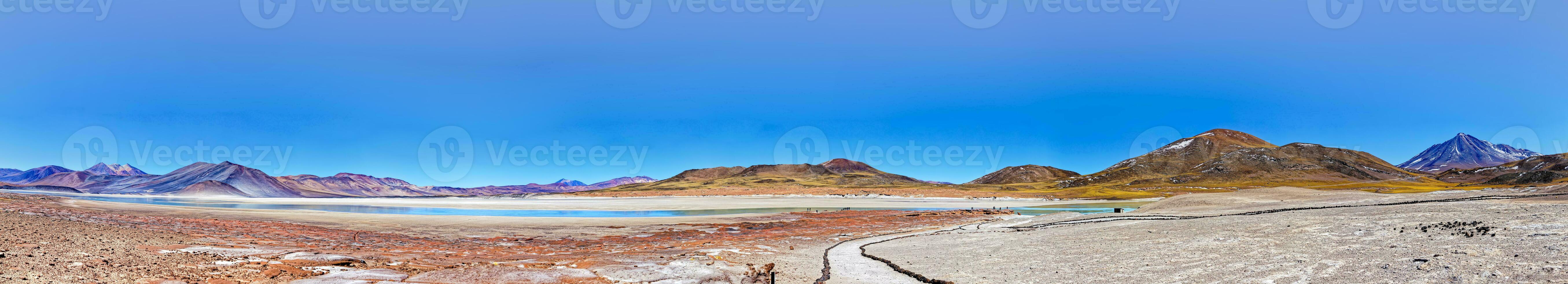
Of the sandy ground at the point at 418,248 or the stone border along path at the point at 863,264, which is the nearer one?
the sandy ground at the point at 418,248

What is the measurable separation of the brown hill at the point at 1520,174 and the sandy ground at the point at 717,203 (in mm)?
71913

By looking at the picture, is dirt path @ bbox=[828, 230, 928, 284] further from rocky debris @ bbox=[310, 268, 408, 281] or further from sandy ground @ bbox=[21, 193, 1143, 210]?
sandy ground @ bbox=[21, 193, 1143, 210]

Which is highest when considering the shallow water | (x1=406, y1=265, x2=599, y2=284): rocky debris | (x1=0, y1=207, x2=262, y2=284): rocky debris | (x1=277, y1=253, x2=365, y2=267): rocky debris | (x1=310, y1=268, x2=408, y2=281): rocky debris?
(x1=0, y1=207, x2=262, y2=284): rocky debris

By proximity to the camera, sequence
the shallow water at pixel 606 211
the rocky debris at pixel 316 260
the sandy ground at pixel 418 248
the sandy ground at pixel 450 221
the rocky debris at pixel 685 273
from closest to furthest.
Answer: the sandy ground at pixel 418 248, the rocky debris at pixel 685 273, the rocky debris at pixel 316 260, the sandy ground at pixel 450 221, the shallow water at pixel 606 211

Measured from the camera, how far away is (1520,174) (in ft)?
353

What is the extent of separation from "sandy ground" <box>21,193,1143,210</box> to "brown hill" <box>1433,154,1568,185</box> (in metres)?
71.9

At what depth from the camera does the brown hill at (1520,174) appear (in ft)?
295

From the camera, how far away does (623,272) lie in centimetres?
1271

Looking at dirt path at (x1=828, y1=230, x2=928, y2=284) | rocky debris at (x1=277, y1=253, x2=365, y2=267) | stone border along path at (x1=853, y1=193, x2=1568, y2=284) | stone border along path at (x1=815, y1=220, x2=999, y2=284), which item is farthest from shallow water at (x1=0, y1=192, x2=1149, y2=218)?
dirt path at (x1=828, y1=230, x2=928, y2=284)

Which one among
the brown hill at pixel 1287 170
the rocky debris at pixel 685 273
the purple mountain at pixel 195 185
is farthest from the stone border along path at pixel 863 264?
the purple mountain at pixel 195 185

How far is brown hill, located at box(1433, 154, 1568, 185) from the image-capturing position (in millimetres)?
90062

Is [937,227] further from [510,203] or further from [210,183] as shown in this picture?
[210,183]

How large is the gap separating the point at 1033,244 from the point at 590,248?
573 inches

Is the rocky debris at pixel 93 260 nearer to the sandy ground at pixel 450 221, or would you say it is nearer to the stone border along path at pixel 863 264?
the sandy ground at pixel 450 221
